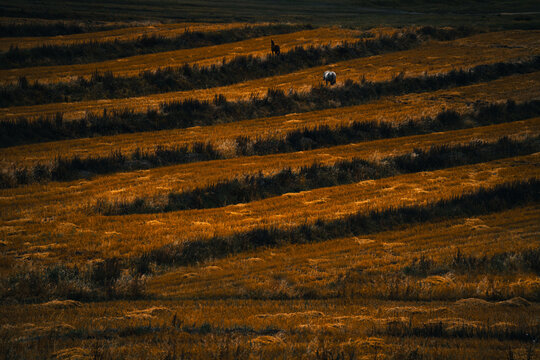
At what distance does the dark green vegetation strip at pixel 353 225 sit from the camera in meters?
20.7

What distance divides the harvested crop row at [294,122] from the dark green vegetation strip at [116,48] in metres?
24.8

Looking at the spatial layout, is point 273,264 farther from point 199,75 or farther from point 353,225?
point 199,75

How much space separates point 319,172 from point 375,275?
13631 millimetres

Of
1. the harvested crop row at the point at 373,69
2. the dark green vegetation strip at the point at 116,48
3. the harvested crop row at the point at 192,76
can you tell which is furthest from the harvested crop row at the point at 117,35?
the harvested crop row at the point at 373,69

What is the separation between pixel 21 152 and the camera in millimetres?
33094

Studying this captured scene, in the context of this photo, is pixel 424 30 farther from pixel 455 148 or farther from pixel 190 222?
pixel 190 222

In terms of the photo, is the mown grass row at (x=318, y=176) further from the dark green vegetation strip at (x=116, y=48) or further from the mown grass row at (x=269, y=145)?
the dark green vegetation strip at (x=116, y=48)

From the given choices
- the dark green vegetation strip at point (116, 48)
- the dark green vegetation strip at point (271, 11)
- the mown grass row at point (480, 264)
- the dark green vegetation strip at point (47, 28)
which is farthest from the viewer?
the dark green vegetation strip at point (271, 11)

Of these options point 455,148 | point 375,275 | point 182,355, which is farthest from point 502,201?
point 182,355

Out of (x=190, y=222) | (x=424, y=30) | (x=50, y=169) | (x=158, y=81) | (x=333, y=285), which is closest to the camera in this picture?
(x=333, y=285)

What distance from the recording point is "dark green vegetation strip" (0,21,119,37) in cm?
6550

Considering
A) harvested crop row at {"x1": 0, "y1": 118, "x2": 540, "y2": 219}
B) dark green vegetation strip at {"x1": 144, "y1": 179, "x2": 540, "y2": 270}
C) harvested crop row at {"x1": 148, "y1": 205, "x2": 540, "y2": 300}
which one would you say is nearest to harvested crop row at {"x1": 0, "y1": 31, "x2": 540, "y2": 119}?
harvested crop row at {"x1": 0, "y1": 118, "x2": 540, "y2": 219}

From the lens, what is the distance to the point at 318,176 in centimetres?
3111

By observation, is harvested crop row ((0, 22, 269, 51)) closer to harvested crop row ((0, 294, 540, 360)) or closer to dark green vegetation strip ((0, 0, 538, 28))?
dark green vegetation strip ((0, 0, 538, 28))
